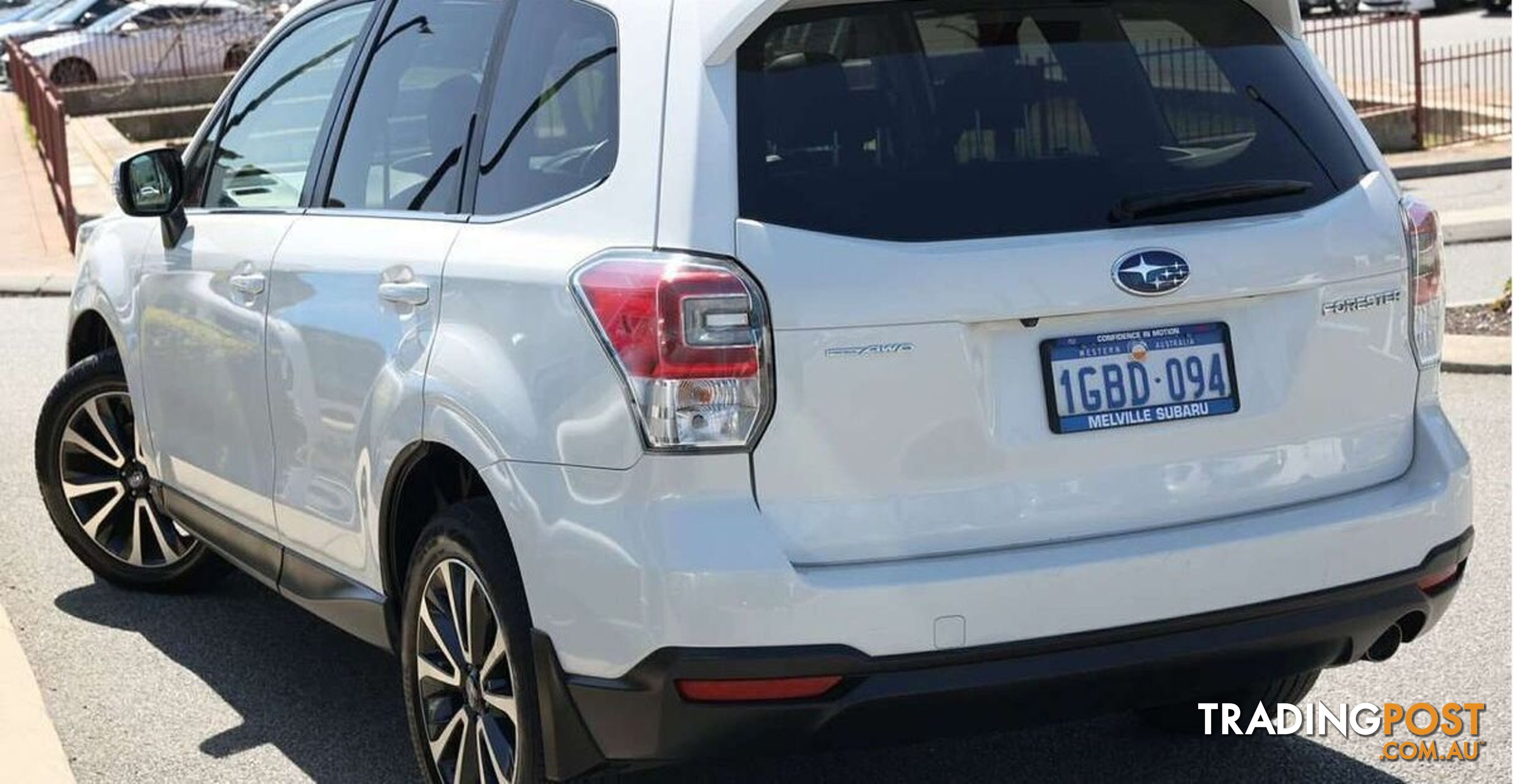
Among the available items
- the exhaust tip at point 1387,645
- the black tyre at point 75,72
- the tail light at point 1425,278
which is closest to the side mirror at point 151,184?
the tail light at point 1425,278

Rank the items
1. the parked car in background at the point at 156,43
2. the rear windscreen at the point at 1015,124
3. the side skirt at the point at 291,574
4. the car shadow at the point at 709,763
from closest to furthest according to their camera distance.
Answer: the rear windscreen at the point at 1015,124
the side skirt at the point at 291,574
the car shadow at the point at 709,763
the parked car in background at the point at 156,43

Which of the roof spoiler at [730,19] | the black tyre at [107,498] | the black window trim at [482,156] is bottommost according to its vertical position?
the black tyre at [107,498]

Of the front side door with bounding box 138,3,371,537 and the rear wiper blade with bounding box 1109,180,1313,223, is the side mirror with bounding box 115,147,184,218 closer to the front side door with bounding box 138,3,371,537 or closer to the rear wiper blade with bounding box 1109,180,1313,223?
the front side door with bounding box 138,3,371,537

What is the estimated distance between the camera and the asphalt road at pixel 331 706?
501 cm

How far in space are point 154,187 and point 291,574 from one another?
4.20 ft

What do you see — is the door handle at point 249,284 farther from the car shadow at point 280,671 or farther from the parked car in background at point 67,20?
the parked car in background at point 67,20

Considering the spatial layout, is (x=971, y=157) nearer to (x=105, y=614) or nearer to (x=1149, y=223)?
(x=1149, y=223)

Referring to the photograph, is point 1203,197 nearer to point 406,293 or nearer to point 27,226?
point 406,293

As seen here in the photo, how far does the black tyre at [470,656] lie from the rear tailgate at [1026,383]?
658mm

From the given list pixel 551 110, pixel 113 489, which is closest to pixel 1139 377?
pixel 551 110

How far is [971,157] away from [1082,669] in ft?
3.07

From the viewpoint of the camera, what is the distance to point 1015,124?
3.90 metres

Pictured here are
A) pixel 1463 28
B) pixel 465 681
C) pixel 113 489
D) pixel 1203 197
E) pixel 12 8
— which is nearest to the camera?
pixel 1203 197

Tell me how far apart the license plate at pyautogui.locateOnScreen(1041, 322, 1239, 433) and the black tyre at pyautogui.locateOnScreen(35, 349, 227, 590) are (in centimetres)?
368
